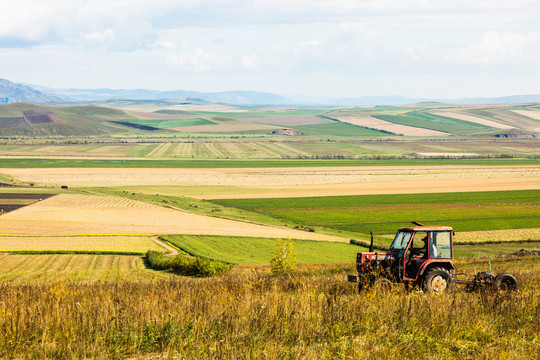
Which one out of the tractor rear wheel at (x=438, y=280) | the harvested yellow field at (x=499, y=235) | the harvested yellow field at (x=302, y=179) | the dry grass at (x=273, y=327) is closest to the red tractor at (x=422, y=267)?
the tractor rear wheel at (x=438, y=280)

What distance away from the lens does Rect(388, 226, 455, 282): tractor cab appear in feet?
61.6

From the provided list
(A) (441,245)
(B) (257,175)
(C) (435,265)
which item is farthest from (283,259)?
(B) (257,175)

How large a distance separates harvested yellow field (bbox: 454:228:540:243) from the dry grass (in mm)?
42074

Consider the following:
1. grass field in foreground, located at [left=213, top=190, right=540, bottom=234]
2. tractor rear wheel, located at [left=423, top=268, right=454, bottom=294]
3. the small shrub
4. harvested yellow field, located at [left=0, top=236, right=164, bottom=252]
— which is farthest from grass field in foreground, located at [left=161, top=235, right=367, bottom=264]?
tractor rear wheel, located at [left=423, top=268, right=454, bottom=294]

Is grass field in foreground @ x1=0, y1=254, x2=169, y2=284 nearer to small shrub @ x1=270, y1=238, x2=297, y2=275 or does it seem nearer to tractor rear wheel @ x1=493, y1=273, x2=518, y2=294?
small shrub @ x1=270, y1=238, x2=297, y2=275

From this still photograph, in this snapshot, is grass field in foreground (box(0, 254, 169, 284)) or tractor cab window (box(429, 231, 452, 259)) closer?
tractor cab window (box(429, 231, 452, 259))

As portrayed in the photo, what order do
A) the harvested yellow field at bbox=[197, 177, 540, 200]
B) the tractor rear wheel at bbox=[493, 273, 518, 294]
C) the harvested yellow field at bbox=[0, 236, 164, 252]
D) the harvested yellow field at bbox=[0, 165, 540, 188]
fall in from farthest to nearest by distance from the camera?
the harvested yellow field at bbox=[0, 165, 540, 188] → the harvested yellow field at bbox=[197, 177, 540, 200] → the harvested yellow field at bbox=[0, 236, 164, 252] → the tractor rear wheel at bbox=[493, 273, 518, 294]

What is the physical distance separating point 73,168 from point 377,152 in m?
108

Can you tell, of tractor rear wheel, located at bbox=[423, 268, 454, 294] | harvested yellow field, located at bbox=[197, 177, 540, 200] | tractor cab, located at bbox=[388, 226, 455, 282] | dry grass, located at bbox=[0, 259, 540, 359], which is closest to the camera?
dry grass, located at bbox=[0, 259, 540, 359]

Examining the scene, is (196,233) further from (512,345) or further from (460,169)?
(460,169)

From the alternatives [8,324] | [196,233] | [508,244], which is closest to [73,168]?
[196,233]

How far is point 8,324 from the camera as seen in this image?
12.7 m

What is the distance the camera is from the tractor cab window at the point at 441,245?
62.3 feet

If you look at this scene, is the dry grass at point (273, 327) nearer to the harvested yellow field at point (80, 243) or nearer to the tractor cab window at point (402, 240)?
the tractor cab window at point (402, 240)
